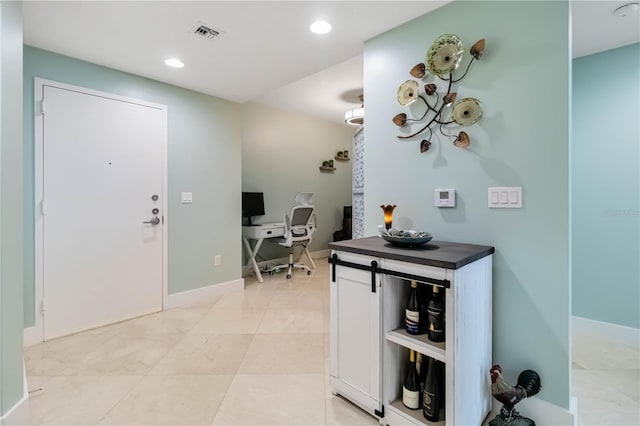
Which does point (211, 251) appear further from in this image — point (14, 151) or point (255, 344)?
point (14, 151)

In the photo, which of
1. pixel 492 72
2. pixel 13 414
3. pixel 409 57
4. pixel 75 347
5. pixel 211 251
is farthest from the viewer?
pixel 211 251

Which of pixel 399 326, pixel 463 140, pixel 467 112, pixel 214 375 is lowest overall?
pixel 214 375

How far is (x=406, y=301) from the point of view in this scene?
5.38ft

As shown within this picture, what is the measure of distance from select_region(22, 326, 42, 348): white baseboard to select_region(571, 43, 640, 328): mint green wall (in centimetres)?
439

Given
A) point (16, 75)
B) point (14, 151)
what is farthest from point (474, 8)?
point (14, 151)

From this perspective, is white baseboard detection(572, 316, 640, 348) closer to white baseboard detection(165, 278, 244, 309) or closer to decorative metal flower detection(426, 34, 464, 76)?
decorative metal flower detection(426, 34, 464, 76)

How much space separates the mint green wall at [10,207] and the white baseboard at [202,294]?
169 cm

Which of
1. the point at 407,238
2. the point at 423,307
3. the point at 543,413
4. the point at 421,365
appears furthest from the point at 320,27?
the point at 543,413

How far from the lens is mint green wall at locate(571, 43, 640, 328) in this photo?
92.5 inches

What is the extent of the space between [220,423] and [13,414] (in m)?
0.95

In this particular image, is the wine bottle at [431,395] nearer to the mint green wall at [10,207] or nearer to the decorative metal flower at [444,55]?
the decorative metal flower at [444,55]

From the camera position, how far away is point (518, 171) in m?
1.56

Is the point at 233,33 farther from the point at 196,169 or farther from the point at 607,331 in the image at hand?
the point at 607,331

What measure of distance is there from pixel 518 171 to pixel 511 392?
3.44ft
